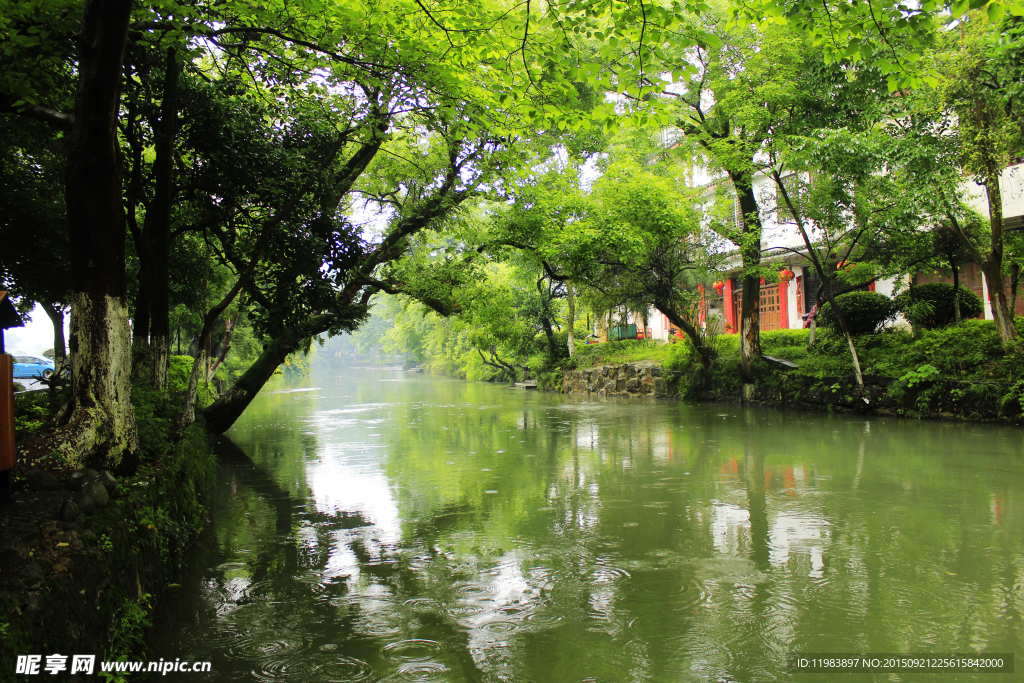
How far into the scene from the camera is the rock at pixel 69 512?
4082 millimetres

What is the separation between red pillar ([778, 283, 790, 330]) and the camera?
77.0 feet

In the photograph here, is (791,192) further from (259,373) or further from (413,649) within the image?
(413,649)

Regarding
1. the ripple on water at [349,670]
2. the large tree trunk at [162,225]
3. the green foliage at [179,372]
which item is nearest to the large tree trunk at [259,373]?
the green foliage at [179,372]

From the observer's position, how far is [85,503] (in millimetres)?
4387

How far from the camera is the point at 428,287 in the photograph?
1653 centimetres

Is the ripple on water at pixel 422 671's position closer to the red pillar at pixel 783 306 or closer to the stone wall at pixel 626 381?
the stone wall at pixel 626 381

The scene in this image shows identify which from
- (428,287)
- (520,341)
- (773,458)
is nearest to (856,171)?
(773,458)

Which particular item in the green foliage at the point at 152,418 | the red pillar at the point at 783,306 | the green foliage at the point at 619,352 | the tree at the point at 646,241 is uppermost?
the tree at the point at 646,241

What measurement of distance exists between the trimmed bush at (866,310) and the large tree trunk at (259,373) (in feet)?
42.8

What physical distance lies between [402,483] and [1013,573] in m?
7.09

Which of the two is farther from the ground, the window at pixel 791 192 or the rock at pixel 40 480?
the window at pixel 791 192

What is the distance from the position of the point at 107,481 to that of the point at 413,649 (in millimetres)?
2686

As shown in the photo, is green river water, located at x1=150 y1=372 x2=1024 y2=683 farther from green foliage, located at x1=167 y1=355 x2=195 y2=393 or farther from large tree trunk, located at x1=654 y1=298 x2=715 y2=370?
large tree trunk, located at x1=654 y1=298 x2=715 y2=370

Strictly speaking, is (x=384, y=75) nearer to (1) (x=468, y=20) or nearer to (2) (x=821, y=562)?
(1) (x=468, y=20)
